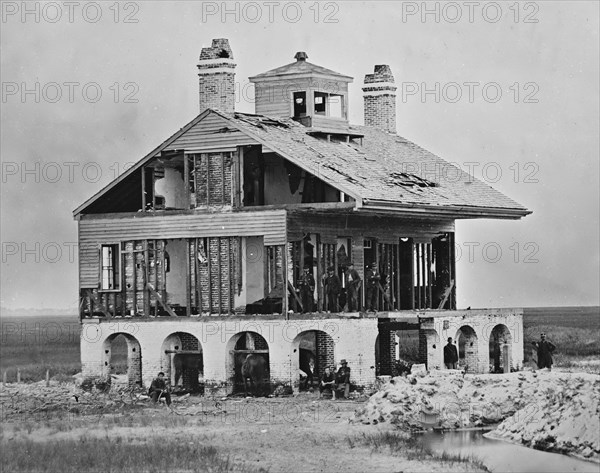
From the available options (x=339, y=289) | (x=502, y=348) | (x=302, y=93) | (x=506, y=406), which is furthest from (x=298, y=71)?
(x=506, y=406)

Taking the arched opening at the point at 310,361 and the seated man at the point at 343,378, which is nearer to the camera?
the seated man at the point at 343,378

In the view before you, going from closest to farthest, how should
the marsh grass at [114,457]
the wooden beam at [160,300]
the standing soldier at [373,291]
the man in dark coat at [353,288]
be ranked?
the marsh grass at [114,457], the man in dark coat at [353,288], the wooden beam at [160,300], the standing soldier at [373,291]

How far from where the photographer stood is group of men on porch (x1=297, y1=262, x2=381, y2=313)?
5191 centimetres

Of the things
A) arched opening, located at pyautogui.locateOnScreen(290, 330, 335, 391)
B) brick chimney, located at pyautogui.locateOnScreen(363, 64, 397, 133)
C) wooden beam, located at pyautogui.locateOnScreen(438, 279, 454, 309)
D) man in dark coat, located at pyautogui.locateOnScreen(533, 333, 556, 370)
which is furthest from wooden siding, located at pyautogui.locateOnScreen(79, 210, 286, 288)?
brick chimney, located at pyautogui.locateOnScreen(363, 64, 397, 133)

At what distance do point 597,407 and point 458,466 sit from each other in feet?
14.4

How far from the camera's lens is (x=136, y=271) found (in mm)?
54438

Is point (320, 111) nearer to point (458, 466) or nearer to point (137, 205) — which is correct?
point (137, 205)

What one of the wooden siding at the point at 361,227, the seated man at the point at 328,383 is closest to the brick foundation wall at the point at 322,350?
the wooden siding at the point at 361,227

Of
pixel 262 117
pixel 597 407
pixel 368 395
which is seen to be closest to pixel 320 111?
pixel 262 117

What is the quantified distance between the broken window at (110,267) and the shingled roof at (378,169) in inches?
60.0

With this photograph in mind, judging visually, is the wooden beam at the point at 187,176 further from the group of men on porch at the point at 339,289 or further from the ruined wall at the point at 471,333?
the ruined wall at the point at 471,333

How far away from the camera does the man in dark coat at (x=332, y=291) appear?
173ft

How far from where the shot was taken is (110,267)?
5544 cm

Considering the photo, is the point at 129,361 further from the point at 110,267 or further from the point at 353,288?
the point at 353,288
